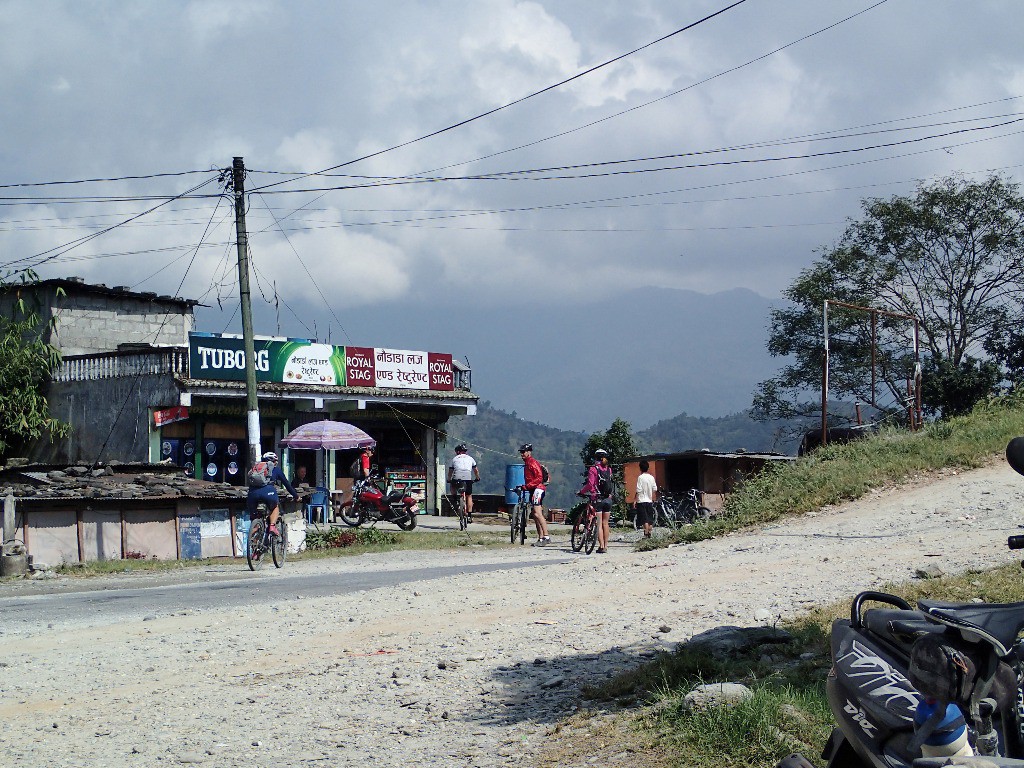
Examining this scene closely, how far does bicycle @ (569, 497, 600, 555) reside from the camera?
18234 millimetres

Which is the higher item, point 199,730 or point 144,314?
point 144,314

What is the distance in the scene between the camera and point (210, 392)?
29688 mm

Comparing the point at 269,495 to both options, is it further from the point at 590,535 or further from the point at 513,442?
the point at 513,442

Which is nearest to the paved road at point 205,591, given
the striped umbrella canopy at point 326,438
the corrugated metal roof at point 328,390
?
the striped umbrella canopy at point 326,438

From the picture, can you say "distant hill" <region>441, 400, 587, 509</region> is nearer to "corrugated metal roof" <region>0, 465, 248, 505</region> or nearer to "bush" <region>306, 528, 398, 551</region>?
"bush" <region>306, 528, 398, 551</region>

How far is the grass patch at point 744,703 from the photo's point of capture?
17.1ft

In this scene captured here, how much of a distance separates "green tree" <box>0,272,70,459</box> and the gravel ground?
21995mm

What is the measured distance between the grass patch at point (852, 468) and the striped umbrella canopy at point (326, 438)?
37.3 feet

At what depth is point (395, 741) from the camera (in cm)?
611

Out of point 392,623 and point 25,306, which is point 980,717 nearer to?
point 392,623

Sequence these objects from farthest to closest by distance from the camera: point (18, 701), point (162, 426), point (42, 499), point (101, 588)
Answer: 1. point (162, 426)
2. point (42, 499)
3. point (101, 588)
4. point (18, 701)

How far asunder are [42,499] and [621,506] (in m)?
17.4

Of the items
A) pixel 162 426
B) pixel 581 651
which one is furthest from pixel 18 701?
pixel 162 426

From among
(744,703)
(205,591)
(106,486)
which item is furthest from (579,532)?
(744,703)
